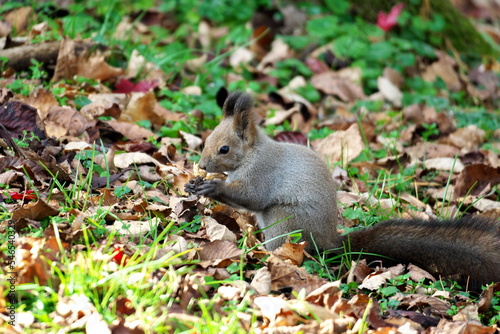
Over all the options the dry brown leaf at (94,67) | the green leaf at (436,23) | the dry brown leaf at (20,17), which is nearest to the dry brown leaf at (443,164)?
the dry brown leaf at (94,67)

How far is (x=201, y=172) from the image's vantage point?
3717 millimetres

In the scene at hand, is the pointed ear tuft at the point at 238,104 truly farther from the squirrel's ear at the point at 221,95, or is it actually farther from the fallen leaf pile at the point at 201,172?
the squirrel's ear at the point at 221,95

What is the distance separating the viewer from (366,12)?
7.29 metres

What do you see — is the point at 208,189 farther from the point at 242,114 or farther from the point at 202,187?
the point at 242,114

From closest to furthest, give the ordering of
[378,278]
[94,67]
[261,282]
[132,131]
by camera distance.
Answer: [261,282] → [378,278] → [132,131] → [94,67]

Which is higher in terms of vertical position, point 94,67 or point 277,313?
point 94,67

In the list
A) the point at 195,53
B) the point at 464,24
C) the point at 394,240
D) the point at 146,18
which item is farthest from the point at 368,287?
the point at 464,24

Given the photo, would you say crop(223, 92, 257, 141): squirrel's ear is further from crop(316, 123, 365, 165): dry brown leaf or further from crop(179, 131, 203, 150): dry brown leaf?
crop(316, 123, 365, 165): dry brown leaf

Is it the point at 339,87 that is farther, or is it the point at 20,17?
the point at 339,87

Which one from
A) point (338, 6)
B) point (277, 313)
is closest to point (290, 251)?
point (277, 313)

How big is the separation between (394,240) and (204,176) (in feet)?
3.81

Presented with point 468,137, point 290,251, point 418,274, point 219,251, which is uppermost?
point 219,251

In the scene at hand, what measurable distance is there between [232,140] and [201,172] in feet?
1.21

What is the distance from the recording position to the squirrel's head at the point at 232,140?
3412 millimetres
